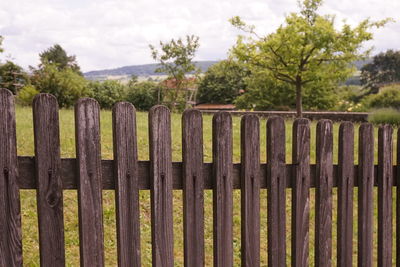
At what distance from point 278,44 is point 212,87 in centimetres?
4101

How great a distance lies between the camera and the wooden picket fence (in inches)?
86.7

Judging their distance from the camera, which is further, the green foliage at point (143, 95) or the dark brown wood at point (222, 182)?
the green foliage at point (143, 95)

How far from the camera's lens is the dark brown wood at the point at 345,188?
2836mm

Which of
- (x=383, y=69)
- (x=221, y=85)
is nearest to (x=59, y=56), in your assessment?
(x=221, y=85)

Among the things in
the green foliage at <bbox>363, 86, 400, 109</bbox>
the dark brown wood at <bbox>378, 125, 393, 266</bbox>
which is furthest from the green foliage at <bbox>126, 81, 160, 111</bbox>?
the dark brown wood at <bbox>378, 125, 393, 266</bbox>

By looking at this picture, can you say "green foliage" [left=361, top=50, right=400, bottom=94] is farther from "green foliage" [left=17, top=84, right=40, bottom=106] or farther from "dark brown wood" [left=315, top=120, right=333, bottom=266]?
"dark brown wood" [left=315, top=120, right=333, bottom=266]

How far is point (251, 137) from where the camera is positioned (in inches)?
98.8

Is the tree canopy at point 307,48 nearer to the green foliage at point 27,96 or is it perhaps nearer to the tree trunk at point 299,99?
the tree trunk at point 299,99

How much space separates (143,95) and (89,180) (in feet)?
134

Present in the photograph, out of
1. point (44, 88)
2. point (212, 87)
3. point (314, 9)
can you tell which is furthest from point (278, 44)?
point (212, 87)

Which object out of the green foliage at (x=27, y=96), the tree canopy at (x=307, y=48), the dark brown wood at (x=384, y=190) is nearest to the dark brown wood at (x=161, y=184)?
the dark brown wood at (x=384, y=190)

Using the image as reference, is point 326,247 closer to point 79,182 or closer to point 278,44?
point 79,182

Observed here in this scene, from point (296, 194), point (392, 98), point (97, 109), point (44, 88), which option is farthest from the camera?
point (392, 98)

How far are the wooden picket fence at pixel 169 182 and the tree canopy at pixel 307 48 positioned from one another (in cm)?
1406
